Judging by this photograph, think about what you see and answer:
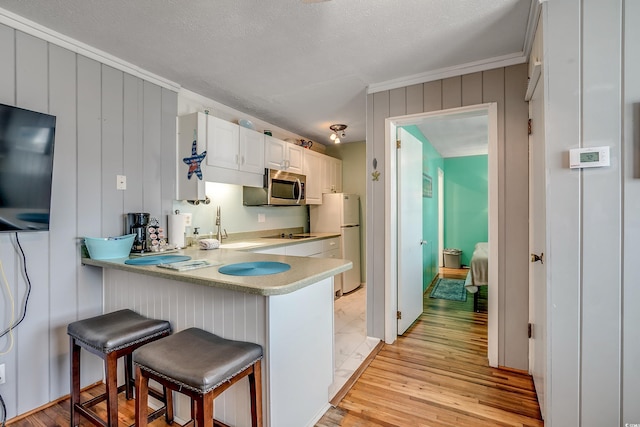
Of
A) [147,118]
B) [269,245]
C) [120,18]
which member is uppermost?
[120,18]

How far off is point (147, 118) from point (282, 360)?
2.25 metres

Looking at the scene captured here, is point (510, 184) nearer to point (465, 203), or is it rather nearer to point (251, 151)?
point (251, 151)

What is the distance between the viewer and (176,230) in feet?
8.54

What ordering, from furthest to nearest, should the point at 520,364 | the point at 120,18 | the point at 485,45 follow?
the point at 520,364 → the point at 485,45 → the point at 120,18

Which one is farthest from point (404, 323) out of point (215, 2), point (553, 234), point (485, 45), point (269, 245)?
point (215, 2)

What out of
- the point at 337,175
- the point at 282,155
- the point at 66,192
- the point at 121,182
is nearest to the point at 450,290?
the point at 337,175

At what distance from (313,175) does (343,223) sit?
2.82ft

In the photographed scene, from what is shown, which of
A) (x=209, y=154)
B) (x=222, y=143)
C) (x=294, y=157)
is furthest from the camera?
(x=294, y=157)

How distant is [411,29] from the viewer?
1.90 meters

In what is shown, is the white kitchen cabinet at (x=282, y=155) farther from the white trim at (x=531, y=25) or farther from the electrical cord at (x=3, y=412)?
the electrical cord at (x=3, y=412)

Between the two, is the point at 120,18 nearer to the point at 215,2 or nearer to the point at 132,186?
the point at 215,2

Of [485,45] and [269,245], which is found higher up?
[485,45]

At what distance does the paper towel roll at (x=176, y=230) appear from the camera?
8.52 feet

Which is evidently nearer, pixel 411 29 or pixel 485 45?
pixel 411 29
